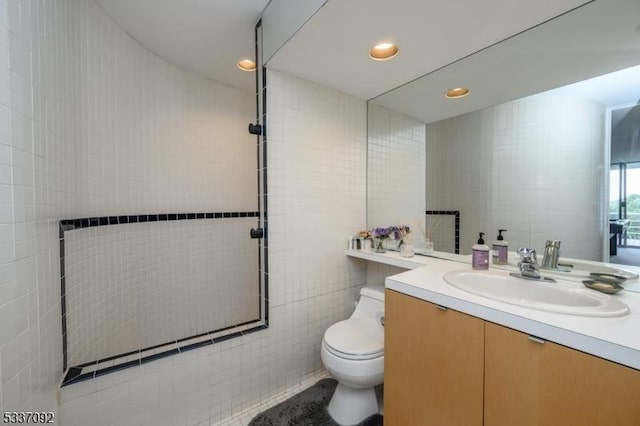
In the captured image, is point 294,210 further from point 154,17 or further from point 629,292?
point 629,292

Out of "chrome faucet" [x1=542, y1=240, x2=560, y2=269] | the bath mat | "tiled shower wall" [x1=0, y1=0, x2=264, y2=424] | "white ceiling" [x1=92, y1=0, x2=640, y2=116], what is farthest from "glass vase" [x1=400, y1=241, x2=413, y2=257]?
"tiled shower wall" [x1=0, y1=0, x2=264, y2=424]

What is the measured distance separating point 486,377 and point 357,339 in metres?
0.73

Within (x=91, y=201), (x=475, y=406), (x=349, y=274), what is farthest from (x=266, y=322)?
(x=91, y=201)

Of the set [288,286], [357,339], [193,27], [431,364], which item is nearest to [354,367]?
[357,339]

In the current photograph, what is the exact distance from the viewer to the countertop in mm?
653

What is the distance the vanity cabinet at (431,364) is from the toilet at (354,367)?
0.14m

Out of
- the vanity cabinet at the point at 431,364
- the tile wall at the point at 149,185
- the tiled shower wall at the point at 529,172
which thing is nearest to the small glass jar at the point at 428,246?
the tiled shower wall at the point at 529,172

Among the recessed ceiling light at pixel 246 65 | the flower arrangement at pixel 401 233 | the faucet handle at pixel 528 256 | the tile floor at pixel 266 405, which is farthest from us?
the recessed ceiling light at pixel 246 65

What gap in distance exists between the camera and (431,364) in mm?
1017

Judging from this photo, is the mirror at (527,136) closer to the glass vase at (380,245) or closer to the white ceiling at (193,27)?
the glass vase at (380,245)

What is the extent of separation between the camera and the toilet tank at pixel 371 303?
1.71 meters

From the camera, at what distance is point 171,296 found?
2.07 m

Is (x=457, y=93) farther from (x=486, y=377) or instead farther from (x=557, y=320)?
(x=486, y=377)

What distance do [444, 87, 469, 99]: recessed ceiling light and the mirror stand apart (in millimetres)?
32
